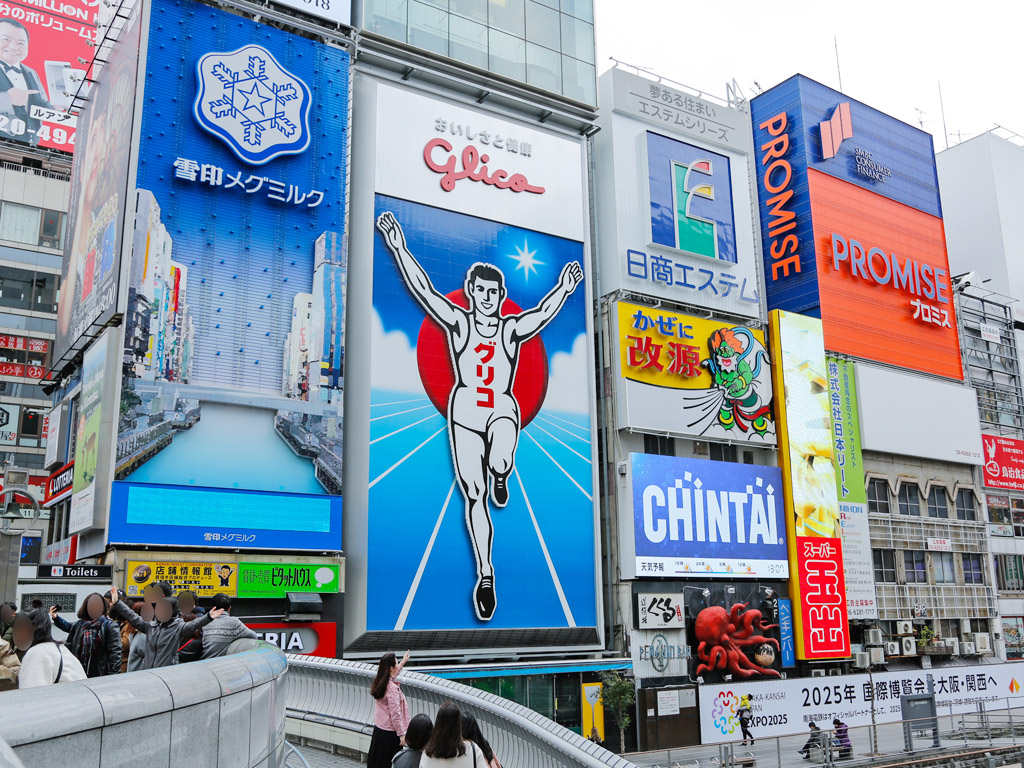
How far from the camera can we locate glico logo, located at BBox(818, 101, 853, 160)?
4903 cm

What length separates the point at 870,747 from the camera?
27703 mm

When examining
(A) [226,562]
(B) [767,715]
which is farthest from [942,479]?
(A) [226,562]

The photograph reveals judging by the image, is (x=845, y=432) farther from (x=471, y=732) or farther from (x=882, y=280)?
(x=471, y=732)

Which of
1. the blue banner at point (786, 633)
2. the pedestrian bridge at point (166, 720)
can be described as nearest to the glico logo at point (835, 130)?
the blue banner at point (786, 633)

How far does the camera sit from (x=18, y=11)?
171ft

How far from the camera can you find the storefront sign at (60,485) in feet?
101

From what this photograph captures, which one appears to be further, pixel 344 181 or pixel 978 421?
pixel 978 421

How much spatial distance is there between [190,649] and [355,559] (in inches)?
867

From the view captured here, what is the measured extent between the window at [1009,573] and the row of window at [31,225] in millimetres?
52287

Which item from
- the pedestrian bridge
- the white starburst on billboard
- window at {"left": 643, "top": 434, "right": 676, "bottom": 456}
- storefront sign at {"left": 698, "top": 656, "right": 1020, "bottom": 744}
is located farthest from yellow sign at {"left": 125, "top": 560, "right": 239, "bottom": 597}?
the pedestrian bridge

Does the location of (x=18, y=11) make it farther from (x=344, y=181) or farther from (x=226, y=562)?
(x=226, y=562)

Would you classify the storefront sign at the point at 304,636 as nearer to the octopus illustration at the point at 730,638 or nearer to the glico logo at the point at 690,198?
the octopus illustration at the point at 730,638

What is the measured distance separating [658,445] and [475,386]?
31.6ft

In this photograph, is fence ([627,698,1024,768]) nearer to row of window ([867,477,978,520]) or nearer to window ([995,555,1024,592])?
row of window ([867,477,978,520])
